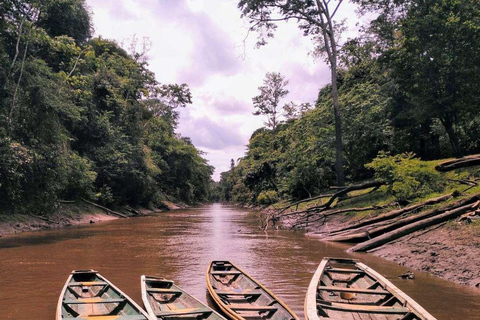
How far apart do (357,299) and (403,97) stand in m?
19.5

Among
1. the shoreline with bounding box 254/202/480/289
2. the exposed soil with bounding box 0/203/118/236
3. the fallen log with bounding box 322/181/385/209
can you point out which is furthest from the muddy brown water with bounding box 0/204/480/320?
the fallen log with bounding box 322/181/385/209

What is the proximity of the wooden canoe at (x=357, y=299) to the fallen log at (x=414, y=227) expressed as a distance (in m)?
3.90

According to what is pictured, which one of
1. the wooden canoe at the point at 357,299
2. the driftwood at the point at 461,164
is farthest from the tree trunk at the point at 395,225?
the wooden canoe at the point at 357,299

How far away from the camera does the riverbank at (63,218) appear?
59.1ft

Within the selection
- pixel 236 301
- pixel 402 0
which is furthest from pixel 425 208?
pixel 402 0

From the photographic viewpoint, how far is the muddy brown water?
696 cm

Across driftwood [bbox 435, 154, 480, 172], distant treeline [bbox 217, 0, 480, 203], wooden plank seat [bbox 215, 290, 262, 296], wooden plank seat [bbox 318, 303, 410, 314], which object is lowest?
wooden plank seat [bbox 215, 290, 262, 296]

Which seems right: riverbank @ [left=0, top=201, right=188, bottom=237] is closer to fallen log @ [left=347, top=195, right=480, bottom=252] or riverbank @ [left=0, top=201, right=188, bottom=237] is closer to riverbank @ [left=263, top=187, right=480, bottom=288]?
fallen log @ [left=347, top=195, right=480, bottom=252]

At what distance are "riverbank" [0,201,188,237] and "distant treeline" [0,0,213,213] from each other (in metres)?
0.58

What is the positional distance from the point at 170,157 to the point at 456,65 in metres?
43.7

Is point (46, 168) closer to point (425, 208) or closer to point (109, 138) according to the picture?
point (109, 138)

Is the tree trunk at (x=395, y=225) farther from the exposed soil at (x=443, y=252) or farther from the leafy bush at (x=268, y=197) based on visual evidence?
the leafy bush at (x=268, y=197)

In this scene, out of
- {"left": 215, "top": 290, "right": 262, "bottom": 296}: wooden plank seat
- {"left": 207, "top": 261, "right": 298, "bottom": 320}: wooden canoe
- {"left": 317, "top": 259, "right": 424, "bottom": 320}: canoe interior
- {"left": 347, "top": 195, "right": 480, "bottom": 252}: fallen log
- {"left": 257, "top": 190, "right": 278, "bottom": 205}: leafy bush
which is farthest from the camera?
{"left": 257, "top": 190, "right": 278, "bottom": 205}: leafy bush

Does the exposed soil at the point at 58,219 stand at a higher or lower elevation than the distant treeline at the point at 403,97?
lower
